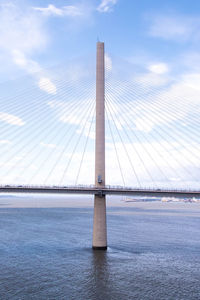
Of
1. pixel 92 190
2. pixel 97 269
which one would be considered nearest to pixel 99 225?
pixel 92 190

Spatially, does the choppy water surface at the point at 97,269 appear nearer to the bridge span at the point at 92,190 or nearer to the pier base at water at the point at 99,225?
the pier base at water at the point at 99,225

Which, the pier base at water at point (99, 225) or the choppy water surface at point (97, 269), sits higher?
the pier base at water at point (99, 225)

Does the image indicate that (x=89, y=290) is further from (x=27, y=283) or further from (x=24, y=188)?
(x=24, y=188)

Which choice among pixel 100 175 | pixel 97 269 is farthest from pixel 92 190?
pixel 97 269

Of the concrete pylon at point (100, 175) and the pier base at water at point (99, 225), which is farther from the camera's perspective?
the concrete pylon at point (100, 175)

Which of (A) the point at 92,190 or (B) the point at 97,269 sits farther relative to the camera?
(A) the point at 92,190

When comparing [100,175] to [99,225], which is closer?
[99,225]

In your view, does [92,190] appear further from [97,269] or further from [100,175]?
[97,269]

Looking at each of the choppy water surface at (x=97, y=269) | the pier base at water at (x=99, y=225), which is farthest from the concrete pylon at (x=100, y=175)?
the choppy water surface at (x=97, y=269)

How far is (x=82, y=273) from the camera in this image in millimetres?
24672

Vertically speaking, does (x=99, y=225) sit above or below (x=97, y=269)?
above

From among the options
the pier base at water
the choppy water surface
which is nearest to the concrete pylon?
the pier base at water

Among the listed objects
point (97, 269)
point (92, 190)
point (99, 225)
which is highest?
point (92, 190)

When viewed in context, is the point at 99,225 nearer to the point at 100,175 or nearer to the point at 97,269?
the point at 100,175
